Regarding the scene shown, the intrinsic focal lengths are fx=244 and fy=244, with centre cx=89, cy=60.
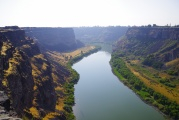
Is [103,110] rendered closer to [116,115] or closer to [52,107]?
[116,115]

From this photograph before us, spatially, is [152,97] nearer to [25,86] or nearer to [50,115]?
[50,115]

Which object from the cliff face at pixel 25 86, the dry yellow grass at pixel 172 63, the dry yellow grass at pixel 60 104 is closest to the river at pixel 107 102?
the dry yellow grass at pixel 60 104

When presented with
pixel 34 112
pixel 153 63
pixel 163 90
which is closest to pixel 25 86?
pixel 34 112

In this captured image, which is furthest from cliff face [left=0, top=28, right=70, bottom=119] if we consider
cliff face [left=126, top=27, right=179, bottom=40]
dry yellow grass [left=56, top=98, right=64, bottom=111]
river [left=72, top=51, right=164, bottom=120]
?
cliff face [left=126, top=27, right=179, bottom=40]

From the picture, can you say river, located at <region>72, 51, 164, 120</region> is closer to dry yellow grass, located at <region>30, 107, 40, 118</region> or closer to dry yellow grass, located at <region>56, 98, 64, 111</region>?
dry yellow grass, located at <region>56, 98, 64, 111</region>

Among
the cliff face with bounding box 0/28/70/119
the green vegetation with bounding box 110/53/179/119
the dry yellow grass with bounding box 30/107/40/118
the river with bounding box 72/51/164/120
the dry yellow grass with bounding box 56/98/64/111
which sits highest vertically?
the cliff face with bounding box 0/28/70/119

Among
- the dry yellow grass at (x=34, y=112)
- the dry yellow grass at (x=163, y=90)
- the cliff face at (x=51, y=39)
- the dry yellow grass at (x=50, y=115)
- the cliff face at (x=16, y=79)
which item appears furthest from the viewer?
the cliff face at (x=51, y=39)

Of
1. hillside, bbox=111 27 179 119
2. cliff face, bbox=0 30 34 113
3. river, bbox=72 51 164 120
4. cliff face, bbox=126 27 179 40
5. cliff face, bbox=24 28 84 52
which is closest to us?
cliff face, bbox=0 30 34 113

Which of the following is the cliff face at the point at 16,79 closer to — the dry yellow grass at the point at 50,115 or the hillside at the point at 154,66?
the dry yellow grass at the point at 50,115
